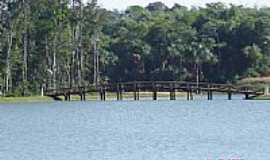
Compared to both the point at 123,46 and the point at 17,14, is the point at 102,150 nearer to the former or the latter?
the point at 17,14

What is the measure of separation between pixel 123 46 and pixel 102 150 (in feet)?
339

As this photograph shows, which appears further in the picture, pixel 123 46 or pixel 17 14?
pixel 123 46

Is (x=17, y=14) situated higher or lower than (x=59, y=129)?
higher

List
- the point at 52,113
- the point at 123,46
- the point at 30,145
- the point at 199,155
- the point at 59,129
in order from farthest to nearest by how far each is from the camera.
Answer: the point at 123,46, the point at 52,113, the point at 59,129, the point at 30,145, the point at 199,155

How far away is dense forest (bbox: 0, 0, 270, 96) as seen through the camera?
411 ft

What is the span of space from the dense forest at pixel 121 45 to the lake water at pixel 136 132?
1254 inches

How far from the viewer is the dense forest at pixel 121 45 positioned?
4926 inches

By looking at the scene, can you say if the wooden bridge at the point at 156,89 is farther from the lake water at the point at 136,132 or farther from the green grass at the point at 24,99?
the lake water at the point at 136,132

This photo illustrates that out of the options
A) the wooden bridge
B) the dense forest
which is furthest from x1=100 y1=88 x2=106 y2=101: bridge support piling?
the dense forest

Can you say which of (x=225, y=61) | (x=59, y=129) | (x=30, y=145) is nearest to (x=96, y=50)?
(x=225, y=61)

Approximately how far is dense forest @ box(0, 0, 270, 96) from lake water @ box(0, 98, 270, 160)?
31.8 metres

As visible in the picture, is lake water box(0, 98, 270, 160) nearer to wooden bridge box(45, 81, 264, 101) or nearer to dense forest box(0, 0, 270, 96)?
wooden bridge box(45, 81, 264, 101)

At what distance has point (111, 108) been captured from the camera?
3597 inches

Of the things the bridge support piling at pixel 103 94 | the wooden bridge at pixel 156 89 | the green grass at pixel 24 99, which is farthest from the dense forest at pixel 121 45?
the bridge support piling at pixel 103 94
